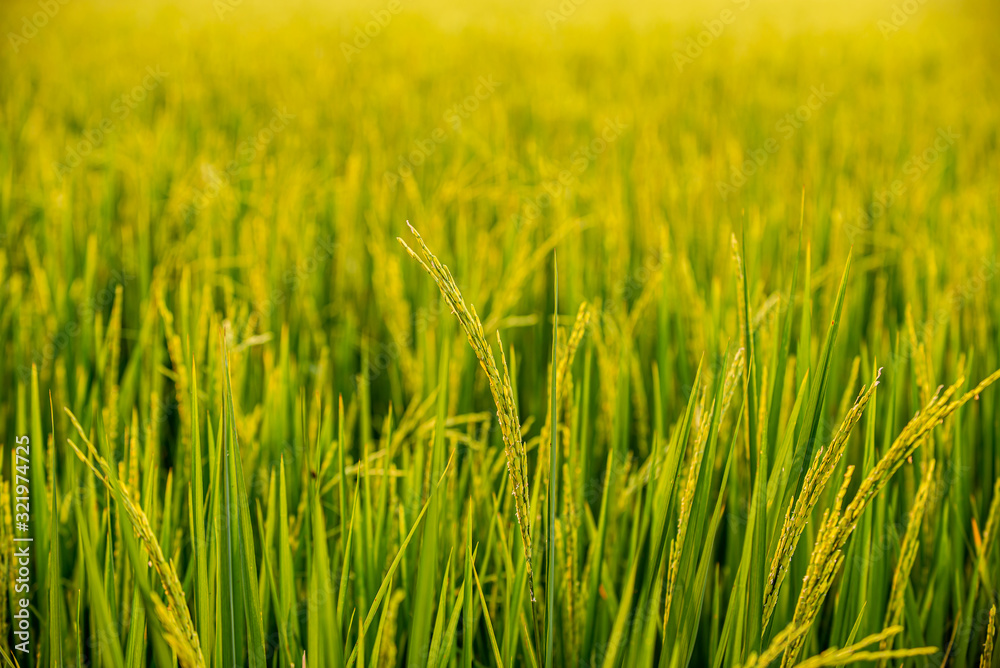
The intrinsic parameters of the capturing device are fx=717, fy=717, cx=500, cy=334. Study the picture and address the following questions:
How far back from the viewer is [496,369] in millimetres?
512

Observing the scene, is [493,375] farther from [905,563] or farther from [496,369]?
[905,563]

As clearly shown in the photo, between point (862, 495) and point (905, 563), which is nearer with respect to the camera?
point (862, 495)

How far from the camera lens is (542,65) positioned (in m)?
4.71

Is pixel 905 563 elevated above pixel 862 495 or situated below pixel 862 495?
below

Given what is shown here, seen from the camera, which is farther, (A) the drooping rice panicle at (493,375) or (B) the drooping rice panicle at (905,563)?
(B) the drooping rice panicle at (905,563)

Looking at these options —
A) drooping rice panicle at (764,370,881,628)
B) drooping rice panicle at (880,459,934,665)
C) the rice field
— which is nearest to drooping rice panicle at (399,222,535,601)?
the rice field

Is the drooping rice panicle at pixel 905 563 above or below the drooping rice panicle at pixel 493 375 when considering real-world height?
below

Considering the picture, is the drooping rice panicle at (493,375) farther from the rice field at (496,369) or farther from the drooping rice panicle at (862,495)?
the drooping rice panicle at (862,495)

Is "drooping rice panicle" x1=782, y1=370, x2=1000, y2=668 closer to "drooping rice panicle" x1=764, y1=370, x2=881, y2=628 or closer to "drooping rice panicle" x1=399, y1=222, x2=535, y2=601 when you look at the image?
"drooping rice panicle" x1=764, y1=370, x2=881, y2=628

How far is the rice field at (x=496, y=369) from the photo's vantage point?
26.5 inches

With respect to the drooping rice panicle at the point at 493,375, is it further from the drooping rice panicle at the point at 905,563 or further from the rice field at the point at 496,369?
the drooping rice panicle at the point at 905,563

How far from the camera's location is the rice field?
674 mm

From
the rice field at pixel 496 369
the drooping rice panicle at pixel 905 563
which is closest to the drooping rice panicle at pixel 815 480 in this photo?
the rice field at pixel 496 369

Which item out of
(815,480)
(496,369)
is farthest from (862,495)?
(496,369)
